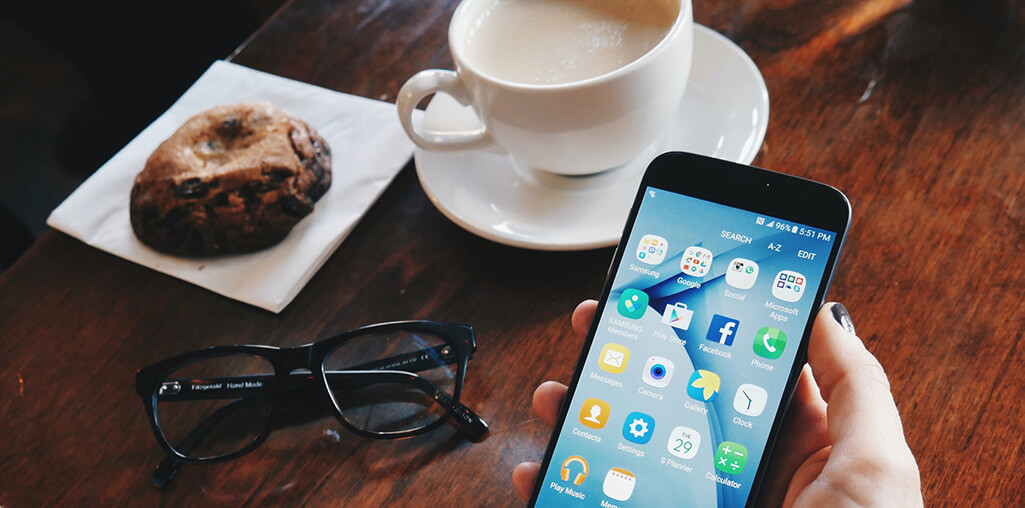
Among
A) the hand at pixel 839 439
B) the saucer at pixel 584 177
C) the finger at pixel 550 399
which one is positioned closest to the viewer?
the hand at pixel 839 439

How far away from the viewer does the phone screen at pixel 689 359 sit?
408mm

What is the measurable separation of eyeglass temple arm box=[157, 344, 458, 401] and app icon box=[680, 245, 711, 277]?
0.59ft

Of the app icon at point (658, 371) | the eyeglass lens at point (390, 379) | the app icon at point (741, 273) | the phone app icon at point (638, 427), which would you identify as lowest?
the eyeglass lens at point (390, 379)

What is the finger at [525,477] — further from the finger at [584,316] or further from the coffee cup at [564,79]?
the coffee cup at [564,79]

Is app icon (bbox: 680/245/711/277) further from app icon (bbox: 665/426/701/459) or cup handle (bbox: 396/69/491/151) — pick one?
cup handle (bbox: 396/69/491/151)

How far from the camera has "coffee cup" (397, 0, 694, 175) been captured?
1.73ft

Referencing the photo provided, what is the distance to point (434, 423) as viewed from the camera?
50 centimetres

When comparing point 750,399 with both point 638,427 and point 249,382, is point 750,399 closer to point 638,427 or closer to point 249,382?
point 638,427

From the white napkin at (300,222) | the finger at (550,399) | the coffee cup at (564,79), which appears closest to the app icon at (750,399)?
the finger at (550,399)

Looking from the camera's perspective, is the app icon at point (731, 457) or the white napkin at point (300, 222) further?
the white napkin at point (300, 222)

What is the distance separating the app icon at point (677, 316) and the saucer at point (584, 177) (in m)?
0.11

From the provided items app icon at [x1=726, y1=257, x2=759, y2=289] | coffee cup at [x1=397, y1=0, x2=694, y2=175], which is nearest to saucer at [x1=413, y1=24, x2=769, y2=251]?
coffee cup at [x1=397, y1=0, x2=694, y2=175]

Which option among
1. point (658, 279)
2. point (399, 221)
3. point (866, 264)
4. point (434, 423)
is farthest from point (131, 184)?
point (866, 264)

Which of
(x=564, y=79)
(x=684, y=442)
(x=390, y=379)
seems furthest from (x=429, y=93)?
(x=684, y=442)
